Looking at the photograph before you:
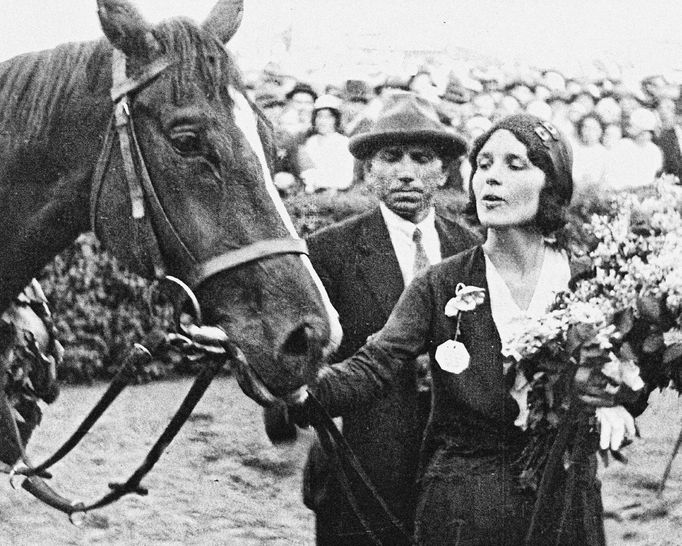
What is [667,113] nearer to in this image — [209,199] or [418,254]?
[418,254]

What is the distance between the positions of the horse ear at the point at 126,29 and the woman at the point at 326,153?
178 cm

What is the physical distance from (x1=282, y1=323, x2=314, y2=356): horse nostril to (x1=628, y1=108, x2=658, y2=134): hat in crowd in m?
3.20

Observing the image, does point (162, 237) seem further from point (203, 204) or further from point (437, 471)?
point (437, 471)

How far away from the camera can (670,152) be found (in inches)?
184

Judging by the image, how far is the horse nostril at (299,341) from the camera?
7.86 feet

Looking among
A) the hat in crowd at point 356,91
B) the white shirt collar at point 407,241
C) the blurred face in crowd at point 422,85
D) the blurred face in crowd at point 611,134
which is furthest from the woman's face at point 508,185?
the blurred face in crowd at point 611,134

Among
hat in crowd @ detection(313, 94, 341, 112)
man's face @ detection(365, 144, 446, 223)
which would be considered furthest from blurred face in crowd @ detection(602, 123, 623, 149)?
man's face @ detection(365, 144, 446, 223)

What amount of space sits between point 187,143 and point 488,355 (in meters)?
1.02

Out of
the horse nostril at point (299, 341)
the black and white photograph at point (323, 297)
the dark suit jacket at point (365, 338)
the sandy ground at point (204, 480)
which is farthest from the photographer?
the sandy ground at point (204, 480)

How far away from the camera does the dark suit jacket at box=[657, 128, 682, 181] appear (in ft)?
14.8

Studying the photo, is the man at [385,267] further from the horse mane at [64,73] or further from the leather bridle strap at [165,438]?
the horse mane at [64,73]

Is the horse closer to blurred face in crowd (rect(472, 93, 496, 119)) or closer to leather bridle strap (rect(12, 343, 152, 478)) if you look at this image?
leather bridle strap (rect(12, 343, 152, 478))

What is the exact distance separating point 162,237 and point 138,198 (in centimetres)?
11

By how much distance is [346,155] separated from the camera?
14.4 ft
